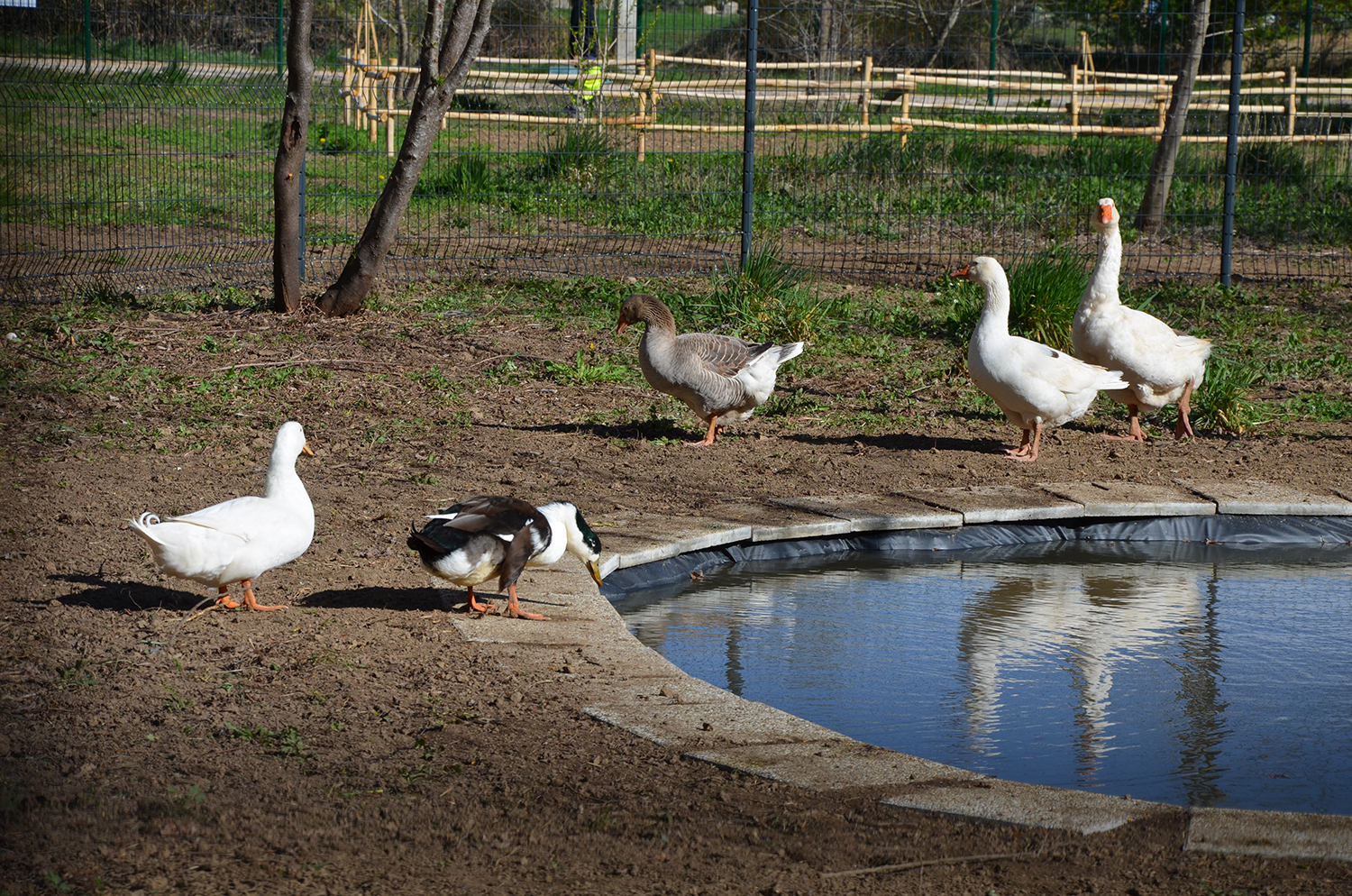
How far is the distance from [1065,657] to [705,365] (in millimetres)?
2936

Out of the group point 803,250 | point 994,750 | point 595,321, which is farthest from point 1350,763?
point 803,250

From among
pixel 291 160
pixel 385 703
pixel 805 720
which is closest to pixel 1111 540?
pixel 805 720

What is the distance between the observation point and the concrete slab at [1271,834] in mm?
2955

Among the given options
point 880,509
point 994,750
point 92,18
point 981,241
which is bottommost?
point 994,750

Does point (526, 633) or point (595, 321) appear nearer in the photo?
point (526, 633)

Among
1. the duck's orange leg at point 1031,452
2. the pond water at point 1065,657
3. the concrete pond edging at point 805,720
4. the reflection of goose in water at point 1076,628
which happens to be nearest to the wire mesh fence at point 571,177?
the duck's orange leg at point 1031,452

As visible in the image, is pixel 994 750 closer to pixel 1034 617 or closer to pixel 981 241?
pixel 1034 617

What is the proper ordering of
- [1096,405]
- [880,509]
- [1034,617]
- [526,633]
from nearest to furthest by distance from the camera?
[526,633], [1034,617], [880,509], [1096,405]

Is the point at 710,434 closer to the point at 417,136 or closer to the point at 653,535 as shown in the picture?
the point at 653,535

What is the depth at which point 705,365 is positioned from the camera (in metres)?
7.07

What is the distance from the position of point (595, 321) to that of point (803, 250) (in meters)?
3.38

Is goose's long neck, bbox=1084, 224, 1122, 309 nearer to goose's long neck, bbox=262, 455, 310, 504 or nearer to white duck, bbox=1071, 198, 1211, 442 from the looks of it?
white duck, bbox=1071, 198, 1211, 442

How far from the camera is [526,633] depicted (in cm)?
446

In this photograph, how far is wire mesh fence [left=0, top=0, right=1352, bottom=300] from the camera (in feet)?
35.2
